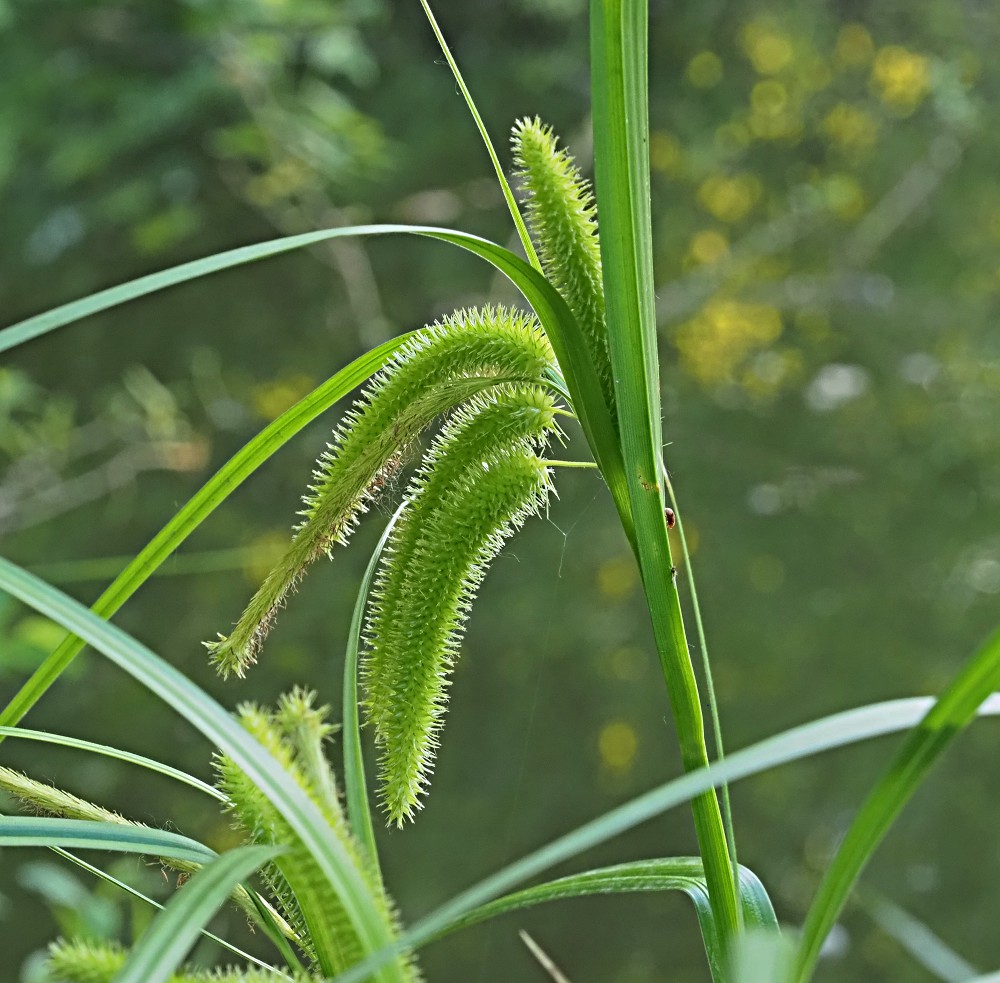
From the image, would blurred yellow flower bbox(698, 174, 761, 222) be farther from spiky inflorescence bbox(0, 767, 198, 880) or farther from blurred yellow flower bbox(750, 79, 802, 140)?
spiky inflorescence bbox(0, 767, 198, 880)

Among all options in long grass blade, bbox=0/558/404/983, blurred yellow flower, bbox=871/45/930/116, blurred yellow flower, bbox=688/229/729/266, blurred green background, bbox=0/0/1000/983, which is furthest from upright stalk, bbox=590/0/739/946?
blurred yellow flower, bbox=871/45/930/116

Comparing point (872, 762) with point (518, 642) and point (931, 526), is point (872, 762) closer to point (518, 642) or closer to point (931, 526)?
point (931, 526)

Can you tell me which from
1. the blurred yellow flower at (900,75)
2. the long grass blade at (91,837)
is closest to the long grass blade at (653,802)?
the long grass blade at (91,837)

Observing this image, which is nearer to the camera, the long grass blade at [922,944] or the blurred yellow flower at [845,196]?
the long grass blade at [922,944]

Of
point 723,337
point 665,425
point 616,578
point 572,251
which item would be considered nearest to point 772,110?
point 723,337

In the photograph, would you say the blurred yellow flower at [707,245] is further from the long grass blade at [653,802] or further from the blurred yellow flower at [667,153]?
the long grass blade at [653,802]

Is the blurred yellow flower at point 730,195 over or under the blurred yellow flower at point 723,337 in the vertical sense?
over

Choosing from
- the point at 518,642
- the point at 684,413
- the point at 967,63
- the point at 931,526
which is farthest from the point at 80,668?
the point at 967,63
